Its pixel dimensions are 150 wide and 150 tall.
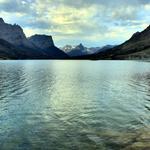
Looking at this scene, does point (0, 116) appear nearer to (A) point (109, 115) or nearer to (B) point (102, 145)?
(A) point (109, 115)

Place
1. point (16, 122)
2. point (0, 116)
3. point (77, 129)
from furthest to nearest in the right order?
point (0, 116), point (16, 122), point (77, 129)

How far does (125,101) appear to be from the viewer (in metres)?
63.3

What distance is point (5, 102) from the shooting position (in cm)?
6025

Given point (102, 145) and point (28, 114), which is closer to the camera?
point (102, 145)

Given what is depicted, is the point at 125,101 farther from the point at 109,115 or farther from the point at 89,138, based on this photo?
the point at 89,138

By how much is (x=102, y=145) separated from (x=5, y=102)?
31.2 m

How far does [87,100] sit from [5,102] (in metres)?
15.4

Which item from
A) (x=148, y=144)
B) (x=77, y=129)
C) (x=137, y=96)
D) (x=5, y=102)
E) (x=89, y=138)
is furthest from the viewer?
(x=137, y=96)

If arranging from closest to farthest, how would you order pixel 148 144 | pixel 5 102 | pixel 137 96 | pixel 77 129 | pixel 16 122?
pixel 148 144 → pixel 77 129 → pixel 16 122 → pixel 5 102 → pixel 137 96

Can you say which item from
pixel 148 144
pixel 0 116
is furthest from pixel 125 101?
pixel 148 144

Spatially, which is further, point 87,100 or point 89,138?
point 87,100

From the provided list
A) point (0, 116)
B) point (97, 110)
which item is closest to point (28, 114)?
point (0, 116)

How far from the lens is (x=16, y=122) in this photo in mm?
43438

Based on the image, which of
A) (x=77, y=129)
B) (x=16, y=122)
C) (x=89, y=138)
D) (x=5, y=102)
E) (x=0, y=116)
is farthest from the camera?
(x=5, y=102)
